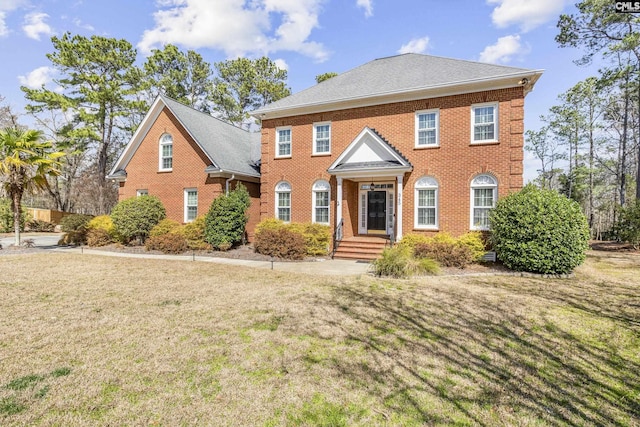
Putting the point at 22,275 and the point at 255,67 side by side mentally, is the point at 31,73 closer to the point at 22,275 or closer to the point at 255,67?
the point at 255,67

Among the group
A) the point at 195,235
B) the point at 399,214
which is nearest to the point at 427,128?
the point at 399,214

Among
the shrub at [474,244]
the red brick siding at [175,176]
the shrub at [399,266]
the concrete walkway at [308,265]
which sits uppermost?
the red brick siding at [175,176]

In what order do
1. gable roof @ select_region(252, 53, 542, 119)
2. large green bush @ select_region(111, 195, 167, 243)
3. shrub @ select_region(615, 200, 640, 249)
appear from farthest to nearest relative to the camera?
large green bush @ select_region(111, 195, 167, 243)
shrub @ select_region(615, 200, 640, 249)
gable roof @ select_region(252, 53, 542, 119)

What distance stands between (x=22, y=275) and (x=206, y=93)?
3260 cm

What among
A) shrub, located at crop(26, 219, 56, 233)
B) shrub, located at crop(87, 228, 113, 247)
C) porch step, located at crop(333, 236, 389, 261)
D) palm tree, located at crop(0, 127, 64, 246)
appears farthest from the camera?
shrub, located at crop(26, 219, 56, 233)

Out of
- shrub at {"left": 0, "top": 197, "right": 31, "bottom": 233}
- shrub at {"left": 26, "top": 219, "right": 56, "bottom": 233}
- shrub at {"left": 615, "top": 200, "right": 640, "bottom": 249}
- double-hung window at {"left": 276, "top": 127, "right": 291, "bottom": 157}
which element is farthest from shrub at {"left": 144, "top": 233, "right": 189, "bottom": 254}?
Answer: shrub at {"left": 26, "top": 219, "right": 56, "bottom": 233}

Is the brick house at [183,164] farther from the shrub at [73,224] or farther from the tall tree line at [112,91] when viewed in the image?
the tall tree line at [112,91]

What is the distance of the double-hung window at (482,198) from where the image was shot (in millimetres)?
12914

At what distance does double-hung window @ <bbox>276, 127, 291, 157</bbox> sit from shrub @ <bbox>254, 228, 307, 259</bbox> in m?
4.68

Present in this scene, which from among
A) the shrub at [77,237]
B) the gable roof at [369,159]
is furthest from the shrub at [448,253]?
the shrub at [77,237]

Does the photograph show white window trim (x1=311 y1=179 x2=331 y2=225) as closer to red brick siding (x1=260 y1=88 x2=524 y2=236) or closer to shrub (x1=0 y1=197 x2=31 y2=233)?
red brick siding (x1=260 y1=88 x2=524 y2=236)

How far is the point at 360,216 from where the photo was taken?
15.7 metres

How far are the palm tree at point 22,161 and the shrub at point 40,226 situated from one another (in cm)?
1693

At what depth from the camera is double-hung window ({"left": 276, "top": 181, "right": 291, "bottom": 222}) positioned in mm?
16625
